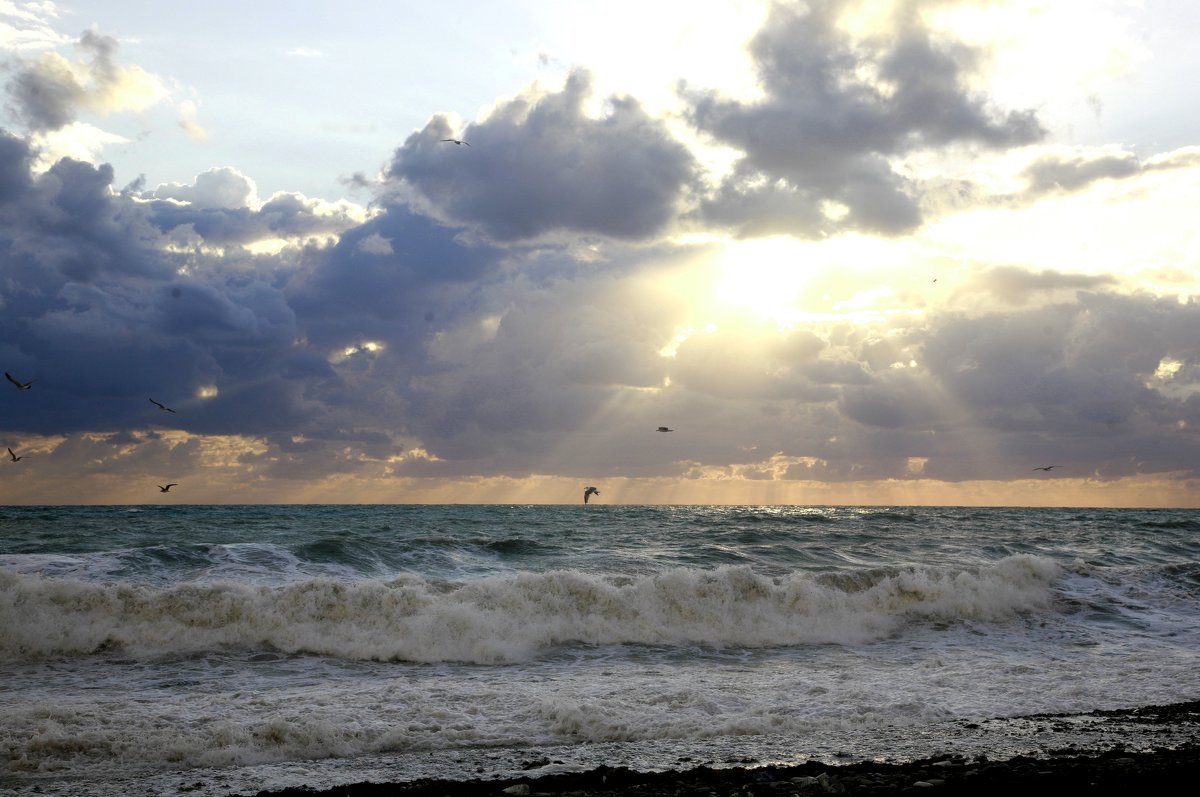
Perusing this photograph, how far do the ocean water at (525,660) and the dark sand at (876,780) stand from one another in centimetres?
72

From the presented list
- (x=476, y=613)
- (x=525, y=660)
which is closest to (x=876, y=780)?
(x=525, y=660)

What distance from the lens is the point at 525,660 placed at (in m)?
18.4

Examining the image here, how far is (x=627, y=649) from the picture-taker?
776 inches

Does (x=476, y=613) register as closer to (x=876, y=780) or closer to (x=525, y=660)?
(x=525, y=660)

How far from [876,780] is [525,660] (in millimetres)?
10190

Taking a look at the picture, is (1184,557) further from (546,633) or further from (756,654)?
(546,633)

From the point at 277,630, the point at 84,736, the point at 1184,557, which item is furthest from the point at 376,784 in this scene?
the point at 1184,557

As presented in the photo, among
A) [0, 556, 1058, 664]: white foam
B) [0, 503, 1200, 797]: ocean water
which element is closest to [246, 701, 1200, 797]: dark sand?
[0, 503, 1200, 797]: ocean water

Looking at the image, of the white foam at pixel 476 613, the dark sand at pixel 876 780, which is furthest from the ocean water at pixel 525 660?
the dark sand at pixel 876 780

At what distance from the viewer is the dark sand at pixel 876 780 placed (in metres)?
8.96

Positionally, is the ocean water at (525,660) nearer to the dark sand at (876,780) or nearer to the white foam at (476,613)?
the white foam at (476,613)

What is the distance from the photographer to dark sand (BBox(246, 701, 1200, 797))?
8.96 m

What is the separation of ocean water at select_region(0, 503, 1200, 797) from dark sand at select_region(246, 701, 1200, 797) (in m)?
0.72

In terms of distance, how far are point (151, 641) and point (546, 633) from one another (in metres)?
8.44
